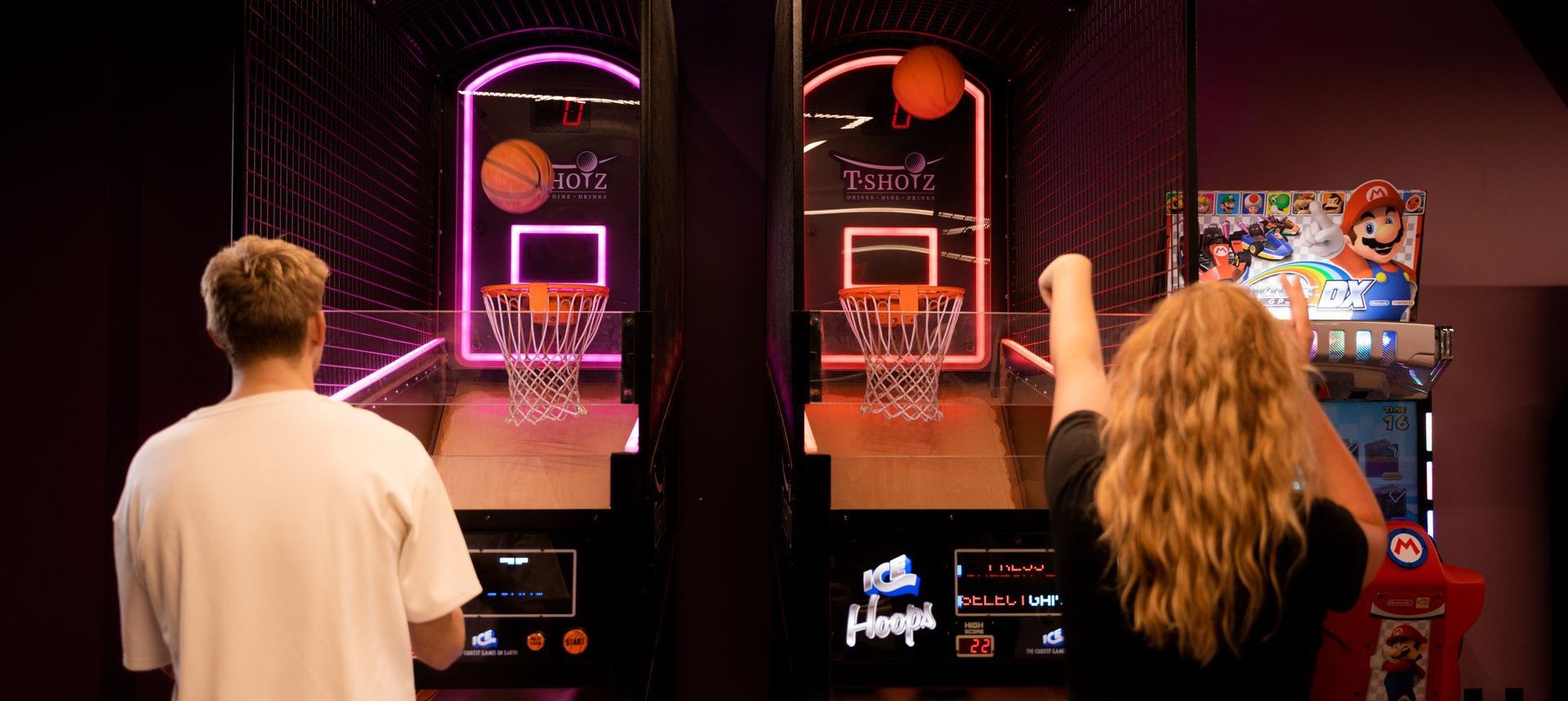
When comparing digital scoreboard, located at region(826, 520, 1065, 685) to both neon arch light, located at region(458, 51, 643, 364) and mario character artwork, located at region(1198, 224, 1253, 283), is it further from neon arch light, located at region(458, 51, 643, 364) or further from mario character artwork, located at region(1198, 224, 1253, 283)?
mario character artwork, located at region(1198, 224, 1253, 283)

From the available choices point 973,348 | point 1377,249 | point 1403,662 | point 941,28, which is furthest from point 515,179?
point 1403,662

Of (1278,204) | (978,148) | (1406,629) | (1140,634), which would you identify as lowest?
(1406,629)

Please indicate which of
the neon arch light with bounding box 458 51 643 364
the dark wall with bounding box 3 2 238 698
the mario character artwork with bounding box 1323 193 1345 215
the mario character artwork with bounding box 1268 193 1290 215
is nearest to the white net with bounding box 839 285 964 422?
the neon arch light with bounding box 458 51 643 364

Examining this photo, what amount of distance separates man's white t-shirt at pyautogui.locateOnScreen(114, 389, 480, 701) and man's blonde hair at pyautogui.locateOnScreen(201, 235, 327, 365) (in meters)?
0.08

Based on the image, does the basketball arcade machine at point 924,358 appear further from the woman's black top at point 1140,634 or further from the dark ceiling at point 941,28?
the woman's black top at point 1140,634

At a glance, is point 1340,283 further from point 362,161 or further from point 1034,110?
point 362,161

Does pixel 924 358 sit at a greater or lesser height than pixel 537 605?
greater

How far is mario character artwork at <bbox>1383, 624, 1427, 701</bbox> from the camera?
9.10 feet

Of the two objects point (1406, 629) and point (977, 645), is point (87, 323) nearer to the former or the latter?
point (977, 645)

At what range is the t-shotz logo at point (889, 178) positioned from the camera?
287 centimetres

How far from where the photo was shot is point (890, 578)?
1866 mm

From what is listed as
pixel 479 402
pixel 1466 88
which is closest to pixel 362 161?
pixel 479 402

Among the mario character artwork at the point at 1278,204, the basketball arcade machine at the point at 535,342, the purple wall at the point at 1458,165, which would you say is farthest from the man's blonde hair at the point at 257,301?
the purple wall at the point at 1458,165

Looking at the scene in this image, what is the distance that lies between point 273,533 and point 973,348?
66.0 inches
